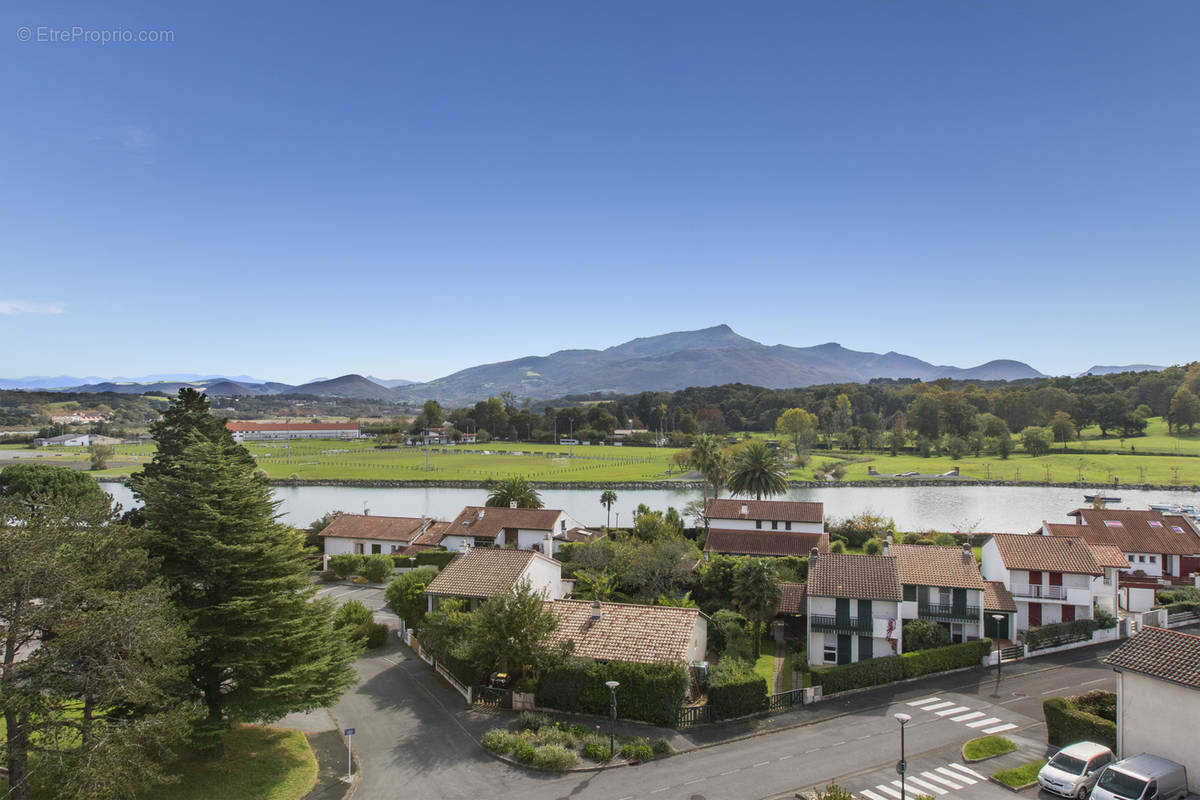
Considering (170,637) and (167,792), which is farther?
(167,792)

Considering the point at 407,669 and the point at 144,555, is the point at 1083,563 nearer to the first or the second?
the point at 407,669

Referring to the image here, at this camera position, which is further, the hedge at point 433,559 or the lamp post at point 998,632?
the hedge at point 433,559

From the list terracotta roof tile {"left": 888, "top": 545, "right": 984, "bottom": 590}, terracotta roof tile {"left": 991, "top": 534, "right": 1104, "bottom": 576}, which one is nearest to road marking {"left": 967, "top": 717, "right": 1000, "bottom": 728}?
terracotta roof tile {"left": 888, "top": 545, "right": 984, "bottom": 590}

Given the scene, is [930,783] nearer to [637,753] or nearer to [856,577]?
[637,753]

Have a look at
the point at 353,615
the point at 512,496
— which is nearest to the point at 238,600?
the point at 353,615

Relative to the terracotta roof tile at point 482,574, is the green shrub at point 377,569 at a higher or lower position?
lower

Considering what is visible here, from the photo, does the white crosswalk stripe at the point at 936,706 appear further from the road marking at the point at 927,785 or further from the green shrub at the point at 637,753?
the green shrub at the point at 637,753

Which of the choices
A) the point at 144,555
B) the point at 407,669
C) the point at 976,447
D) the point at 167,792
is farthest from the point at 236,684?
the point at 976,447

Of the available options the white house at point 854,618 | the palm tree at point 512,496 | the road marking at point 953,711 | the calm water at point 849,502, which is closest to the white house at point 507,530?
the palm tree at point 512,496
